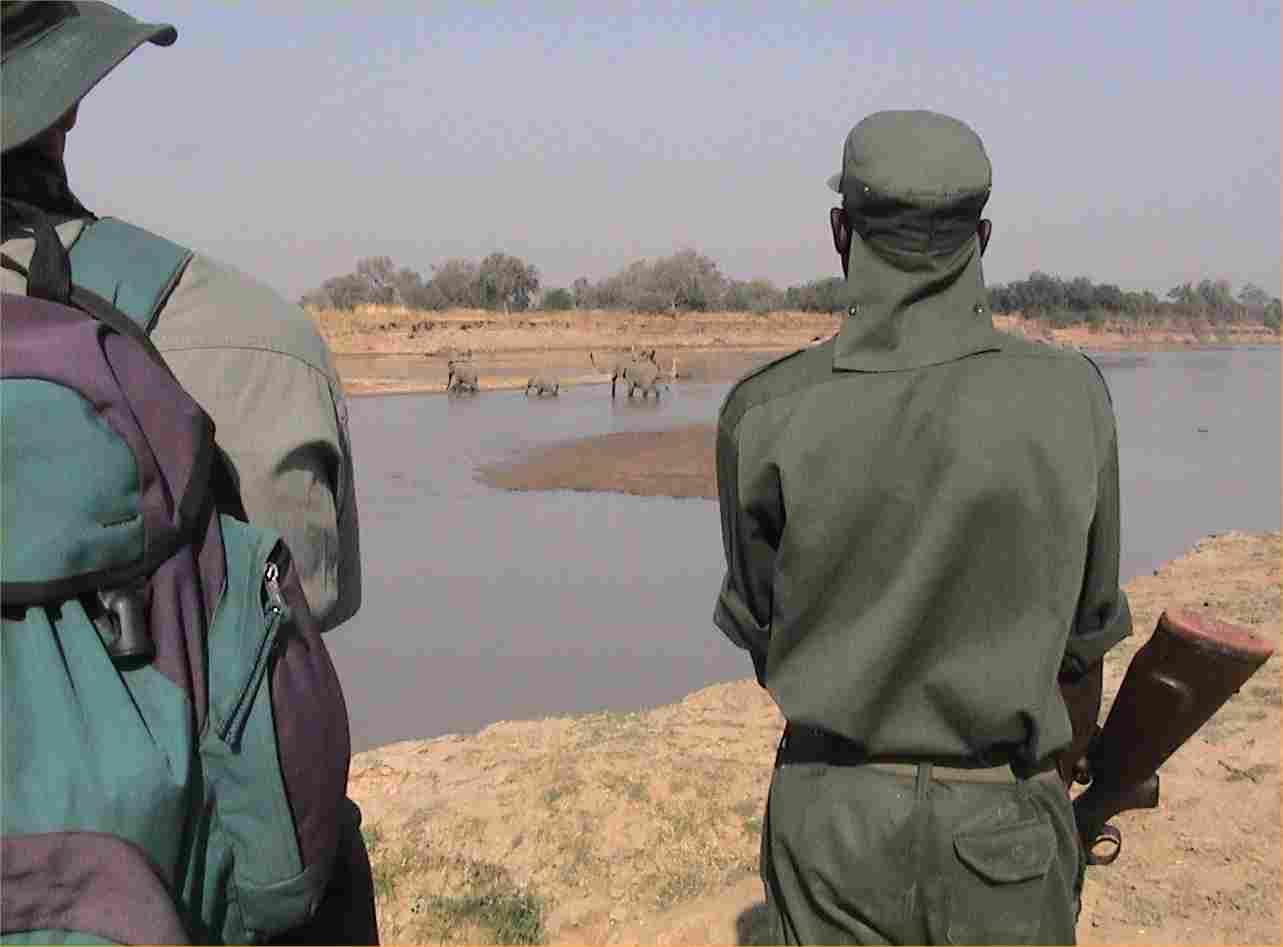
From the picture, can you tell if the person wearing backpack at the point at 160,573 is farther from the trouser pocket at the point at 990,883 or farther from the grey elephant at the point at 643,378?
the grey elephant at the point at 643,378

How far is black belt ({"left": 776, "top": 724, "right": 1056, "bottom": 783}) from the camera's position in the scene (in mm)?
2217

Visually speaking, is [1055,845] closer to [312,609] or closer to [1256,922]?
[312,609]

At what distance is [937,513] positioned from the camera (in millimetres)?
2131

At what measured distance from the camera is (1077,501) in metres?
2.15

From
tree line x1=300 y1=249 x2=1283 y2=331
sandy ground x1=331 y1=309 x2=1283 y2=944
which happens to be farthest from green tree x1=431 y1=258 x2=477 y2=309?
sandy ground x1=331 y1=309 x2=1283 y2=944

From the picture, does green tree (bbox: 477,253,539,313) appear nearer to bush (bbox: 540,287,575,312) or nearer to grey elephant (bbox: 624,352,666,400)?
bush (bbox: 540,287,575,312)

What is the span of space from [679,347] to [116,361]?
163 feet

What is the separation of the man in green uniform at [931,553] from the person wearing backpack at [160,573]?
2.66 ft

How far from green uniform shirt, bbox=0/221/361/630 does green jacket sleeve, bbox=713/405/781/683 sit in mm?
746

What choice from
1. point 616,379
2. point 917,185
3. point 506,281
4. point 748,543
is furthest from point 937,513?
point 506,281

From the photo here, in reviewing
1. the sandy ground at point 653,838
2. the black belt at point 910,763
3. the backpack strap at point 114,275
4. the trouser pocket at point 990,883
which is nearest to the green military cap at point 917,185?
the black belt at point 910,763

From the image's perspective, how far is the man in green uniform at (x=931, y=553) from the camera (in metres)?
2.14

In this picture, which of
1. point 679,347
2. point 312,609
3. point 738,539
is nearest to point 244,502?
point 312,609

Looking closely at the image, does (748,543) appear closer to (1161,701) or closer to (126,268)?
(1161,701)
